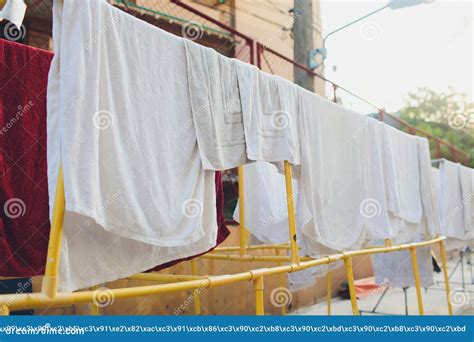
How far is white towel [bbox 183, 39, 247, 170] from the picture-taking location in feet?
8.48

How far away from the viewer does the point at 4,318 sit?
1717 mm

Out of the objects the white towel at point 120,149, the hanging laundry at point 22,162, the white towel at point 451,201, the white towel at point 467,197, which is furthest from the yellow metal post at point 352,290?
the white towel at point 467,197

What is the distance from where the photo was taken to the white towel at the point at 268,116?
2.92 metres

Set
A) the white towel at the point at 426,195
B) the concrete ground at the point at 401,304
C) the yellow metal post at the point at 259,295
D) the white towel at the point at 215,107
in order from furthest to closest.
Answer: the concrete ground at the point at 401,304
the white towel at the point at 426,195
the yellow metal post at the point at 259,295
the white towel at the point at 215,107

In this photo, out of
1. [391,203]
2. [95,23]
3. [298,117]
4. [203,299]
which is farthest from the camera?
[203,299]

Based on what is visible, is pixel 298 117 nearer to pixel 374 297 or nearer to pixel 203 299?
pixel 203 299

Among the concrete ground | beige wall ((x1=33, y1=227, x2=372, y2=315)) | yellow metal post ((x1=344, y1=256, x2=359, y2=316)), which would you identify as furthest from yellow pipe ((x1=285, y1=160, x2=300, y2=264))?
the concrete ground

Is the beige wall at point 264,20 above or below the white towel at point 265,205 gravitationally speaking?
above

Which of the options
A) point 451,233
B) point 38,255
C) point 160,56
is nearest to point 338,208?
point 160,56

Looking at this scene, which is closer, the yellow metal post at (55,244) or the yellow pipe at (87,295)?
the yellow pipe at (87,295)

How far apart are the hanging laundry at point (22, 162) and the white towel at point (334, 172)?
5.75 feet

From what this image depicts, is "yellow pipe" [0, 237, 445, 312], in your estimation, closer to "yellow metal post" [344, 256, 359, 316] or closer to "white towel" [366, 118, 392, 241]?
"yellow metal post" [344, 256, 359, 316]

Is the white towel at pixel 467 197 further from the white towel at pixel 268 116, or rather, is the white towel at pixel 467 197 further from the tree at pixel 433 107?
the tree at pixel 433 107

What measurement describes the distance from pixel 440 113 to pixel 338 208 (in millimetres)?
30598
